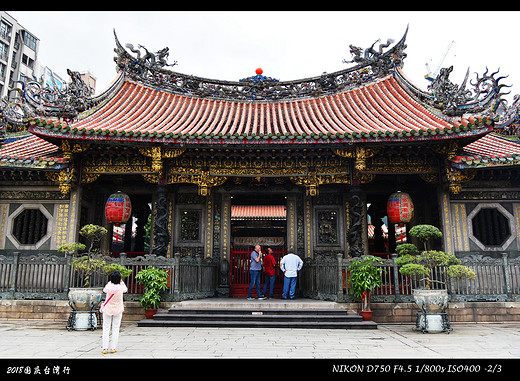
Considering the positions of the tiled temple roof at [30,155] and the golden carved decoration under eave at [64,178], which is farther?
the golden carved decoration under eave at [64,178]

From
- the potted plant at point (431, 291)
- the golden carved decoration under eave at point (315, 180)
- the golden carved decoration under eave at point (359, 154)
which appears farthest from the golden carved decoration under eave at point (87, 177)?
the potted plant at point (431, 291)

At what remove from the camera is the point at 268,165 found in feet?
37.2

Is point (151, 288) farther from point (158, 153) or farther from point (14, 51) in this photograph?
point (14, 51)

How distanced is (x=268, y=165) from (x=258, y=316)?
4381mm

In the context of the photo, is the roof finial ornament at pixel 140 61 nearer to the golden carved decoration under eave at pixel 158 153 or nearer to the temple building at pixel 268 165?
the temple building at pixel 268 165

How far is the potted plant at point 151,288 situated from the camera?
8969 mm

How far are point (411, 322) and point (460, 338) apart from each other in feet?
6.90

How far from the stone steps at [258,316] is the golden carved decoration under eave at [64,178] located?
4479 millimetres

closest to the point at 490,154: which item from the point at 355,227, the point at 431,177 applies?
the point at 431,177

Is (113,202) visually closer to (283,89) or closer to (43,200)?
Answer: (43,200)

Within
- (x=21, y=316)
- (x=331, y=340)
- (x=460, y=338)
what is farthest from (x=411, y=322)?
(x=21, y=316)

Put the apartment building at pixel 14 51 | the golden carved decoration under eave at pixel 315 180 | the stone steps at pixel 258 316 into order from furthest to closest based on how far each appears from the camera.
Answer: the apartment building at pixel 14 51
the golden carved decoration under eave at pixel 315 180
the stone steps at pixel 258 316

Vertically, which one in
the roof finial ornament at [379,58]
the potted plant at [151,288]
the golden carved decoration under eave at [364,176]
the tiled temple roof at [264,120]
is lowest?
the potted plant at [151,288]

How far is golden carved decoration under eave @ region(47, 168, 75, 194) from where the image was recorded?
10727 millimetres
